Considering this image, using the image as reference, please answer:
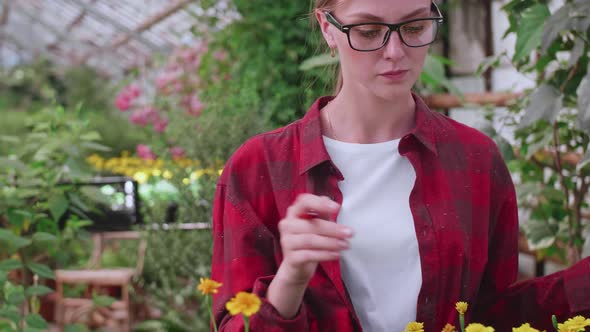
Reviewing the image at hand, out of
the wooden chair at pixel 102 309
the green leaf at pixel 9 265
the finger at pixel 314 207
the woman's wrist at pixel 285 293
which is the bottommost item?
the wooden chair at pixel 102 309

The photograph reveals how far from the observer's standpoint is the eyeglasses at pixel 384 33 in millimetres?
1057

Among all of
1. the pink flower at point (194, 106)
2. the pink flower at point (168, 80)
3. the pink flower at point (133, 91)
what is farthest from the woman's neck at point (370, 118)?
the pink flower at point (133, 91)

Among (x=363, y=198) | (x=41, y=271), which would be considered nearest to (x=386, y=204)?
(x=363, y=198)

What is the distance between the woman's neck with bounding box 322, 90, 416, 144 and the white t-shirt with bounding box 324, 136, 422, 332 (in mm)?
73

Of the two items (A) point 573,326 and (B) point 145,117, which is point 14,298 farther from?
(B) point 145,117

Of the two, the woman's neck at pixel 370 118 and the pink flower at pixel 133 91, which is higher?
the pink flower at pixel 133 91

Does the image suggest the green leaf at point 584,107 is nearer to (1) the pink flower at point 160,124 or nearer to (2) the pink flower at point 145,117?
(1) the pink flower at point 160,124

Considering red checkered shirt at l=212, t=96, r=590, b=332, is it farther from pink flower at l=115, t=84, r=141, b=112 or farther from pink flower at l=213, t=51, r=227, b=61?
pink flower at l=115, t=84, r=141, b=112

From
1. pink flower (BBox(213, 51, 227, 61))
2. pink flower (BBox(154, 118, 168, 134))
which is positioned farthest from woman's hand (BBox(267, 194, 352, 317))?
pink flower (BBox(154, 118, 168, 134))

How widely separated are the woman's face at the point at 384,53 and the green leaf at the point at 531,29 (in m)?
0.60

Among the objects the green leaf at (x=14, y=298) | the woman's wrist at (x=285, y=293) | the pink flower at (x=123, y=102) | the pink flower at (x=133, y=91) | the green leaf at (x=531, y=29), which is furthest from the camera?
the pink flower at (x=133, y=91)

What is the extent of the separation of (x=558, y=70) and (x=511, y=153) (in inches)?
9.9

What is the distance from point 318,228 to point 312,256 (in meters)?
0.03

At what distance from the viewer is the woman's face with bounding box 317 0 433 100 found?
3.45 feet
